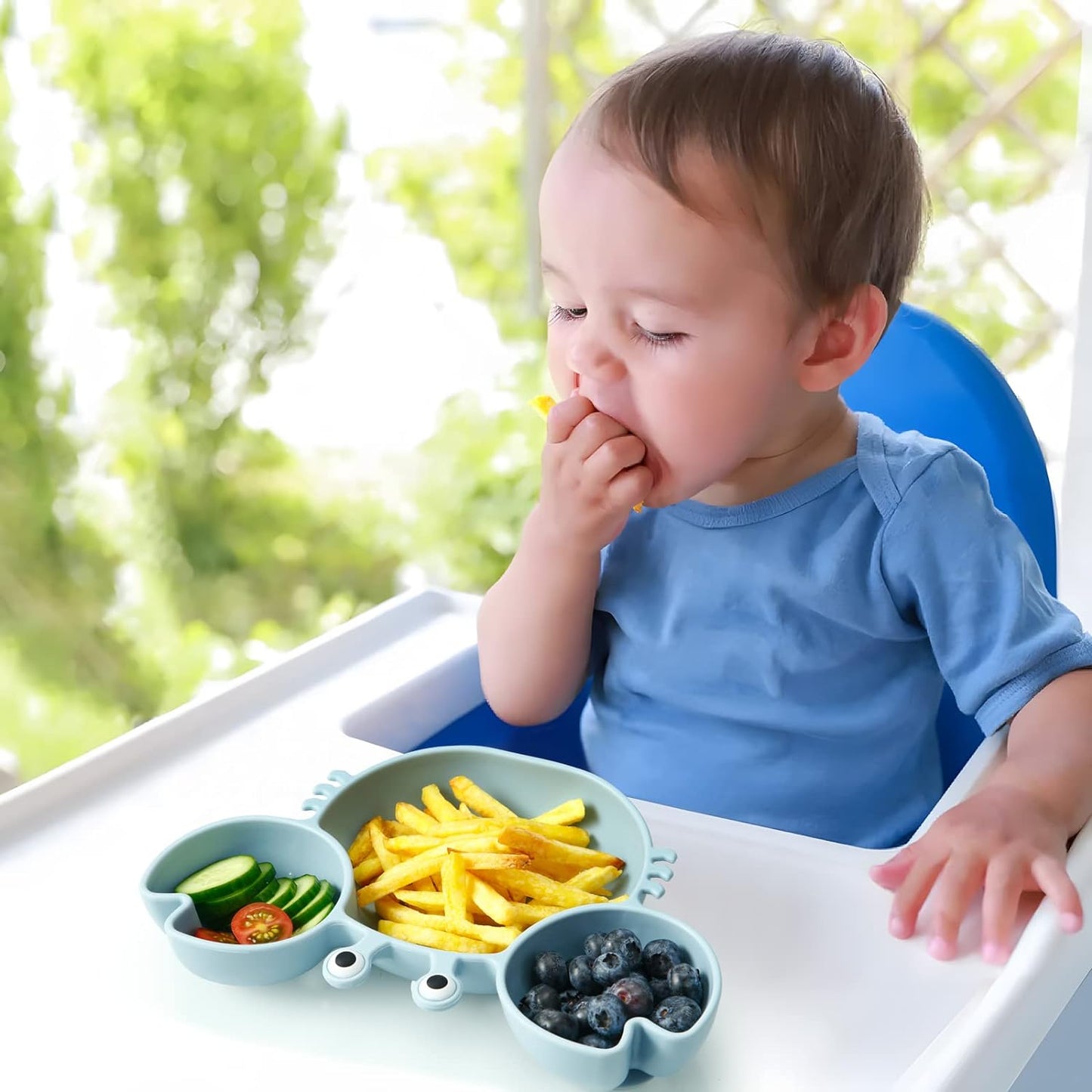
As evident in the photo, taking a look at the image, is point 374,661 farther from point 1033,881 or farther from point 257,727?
point 1033,881

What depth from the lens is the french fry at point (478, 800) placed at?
799 millimetres

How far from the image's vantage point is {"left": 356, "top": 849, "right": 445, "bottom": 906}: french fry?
2.35 feet

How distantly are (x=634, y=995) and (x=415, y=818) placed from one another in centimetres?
22

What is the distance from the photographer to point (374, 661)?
114 cm

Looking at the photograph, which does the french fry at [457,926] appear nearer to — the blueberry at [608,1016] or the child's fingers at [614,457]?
the blueberry at [608,1016]

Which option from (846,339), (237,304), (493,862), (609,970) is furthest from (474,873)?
(237,304)

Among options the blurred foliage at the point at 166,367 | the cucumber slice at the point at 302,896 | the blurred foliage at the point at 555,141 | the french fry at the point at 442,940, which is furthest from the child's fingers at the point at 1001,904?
the blurred foliage at the point at 555,141

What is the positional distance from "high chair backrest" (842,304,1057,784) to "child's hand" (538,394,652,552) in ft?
1.45

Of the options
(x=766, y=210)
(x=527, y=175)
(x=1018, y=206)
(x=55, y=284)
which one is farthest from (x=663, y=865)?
(x=527, y=175)

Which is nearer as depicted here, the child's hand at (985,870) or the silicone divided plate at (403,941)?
the silicone divided plate at (403,941)

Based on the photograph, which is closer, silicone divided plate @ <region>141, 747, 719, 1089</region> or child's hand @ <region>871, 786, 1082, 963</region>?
silicone divided plate @ <region>141, 747, 719, 1089</region>

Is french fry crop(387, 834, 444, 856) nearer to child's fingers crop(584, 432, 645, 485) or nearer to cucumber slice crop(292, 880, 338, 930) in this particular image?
cucumber slice crop(292, 880, 338, 930)

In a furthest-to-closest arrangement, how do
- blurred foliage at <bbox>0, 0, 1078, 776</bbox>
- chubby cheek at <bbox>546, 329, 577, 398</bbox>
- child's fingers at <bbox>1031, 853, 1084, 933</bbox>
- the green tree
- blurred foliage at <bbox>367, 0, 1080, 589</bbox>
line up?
blurred foliage at <bbox>367, 0, 1080, 589</bbox>
blurred foliage at <bbox>0, 0, 1078, 776</bbox>
the green tree
chubby cheek at <bbox>546, 329, 577, 398</bbox>
child's fingers at <bbox>1031, 853, 1084, 933</bbox>

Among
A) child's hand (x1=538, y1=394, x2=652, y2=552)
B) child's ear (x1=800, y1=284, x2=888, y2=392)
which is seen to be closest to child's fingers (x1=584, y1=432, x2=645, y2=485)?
child's hand (x1=538, y1=394, x2=652, y2=552)
